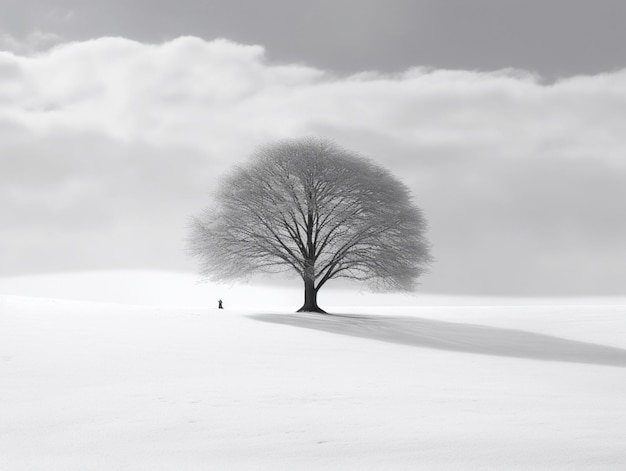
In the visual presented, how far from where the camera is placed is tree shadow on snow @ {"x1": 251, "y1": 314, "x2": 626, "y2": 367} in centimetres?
1767

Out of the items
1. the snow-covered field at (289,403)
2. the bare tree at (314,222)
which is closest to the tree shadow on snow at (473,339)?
the snow-covered field at (289,403)

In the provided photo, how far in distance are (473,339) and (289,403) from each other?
51.5 ft

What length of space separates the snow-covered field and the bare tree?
10.9 metres

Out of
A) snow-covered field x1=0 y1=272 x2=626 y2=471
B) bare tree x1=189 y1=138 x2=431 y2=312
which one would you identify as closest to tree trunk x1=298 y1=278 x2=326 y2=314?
bare tree x1=189 y1=138 x2=431 y2=312

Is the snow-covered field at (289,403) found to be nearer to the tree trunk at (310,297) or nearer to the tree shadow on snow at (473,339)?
the tree shadow on snow at (473,339)

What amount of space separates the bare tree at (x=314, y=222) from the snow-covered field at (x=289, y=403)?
10890 mm

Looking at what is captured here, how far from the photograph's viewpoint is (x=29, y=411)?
22.2 ft

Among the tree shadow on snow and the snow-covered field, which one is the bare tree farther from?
the snow-covered field

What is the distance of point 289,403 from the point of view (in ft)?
24.5

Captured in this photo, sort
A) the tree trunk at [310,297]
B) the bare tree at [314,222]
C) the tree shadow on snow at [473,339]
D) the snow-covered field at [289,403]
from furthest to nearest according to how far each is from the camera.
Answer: the tree trunk at [310,297] < the bare tree at [314,222] < the tree shadow on snow at [473,339] < the snow-covered field at [289,403]

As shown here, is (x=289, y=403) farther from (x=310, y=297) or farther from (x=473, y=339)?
(x=310, y=297)

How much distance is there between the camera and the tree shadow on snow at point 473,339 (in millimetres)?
17672

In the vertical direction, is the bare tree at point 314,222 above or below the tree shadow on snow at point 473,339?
above

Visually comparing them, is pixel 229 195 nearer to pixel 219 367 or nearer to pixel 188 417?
pixel 219 367
